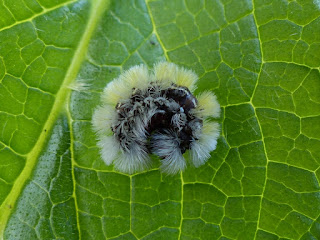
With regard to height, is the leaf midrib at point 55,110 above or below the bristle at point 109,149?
above

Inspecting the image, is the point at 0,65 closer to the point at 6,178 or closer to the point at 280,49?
the point at 6,178

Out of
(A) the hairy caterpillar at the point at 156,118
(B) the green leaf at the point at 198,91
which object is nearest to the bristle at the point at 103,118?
(A) the hairy caterpillar at the point at 156,118

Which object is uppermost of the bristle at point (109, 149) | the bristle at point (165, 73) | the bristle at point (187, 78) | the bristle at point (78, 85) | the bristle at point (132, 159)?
the bristle at point (78, 85)

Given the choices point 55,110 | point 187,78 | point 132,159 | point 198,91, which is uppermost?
point 55,110

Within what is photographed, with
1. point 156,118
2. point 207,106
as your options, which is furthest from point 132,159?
point 207,106

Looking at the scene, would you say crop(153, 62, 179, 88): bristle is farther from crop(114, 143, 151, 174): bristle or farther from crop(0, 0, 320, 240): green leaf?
crop(114, 143, 151, 174): bristle

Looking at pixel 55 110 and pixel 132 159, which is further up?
pixel 55 110

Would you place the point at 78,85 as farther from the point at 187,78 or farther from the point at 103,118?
the point at 187,78

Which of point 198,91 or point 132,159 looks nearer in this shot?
point 132,159

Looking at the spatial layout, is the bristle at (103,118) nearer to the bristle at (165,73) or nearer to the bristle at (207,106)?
the bristle at (165,73)
